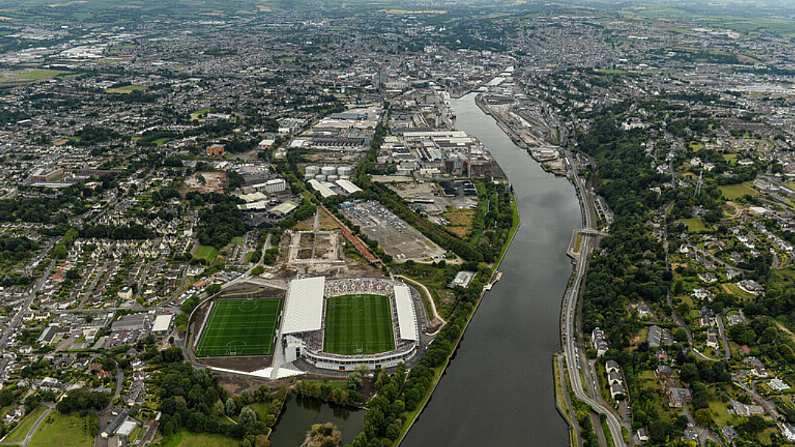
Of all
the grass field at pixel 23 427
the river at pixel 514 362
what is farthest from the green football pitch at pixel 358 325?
the grass field at pixel 23 427

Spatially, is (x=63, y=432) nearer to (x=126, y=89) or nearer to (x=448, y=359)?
(x=448, y=359)

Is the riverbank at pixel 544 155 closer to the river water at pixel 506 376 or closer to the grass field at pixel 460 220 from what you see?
the grass field at pixel 460 220

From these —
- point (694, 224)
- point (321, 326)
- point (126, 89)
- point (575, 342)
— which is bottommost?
point (126, 89)

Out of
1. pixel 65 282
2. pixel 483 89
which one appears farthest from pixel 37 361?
pixel 483 89

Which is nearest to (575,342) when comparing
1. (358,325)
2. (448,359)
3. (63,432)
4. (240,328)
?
(448,359)

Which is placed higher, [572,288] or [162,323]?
[572,288]

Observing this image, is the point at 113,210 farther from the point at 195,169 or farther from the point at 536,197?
the point at 536,197
